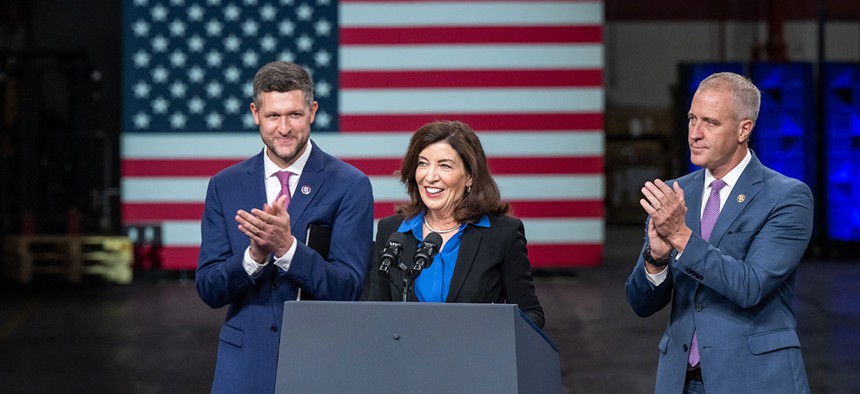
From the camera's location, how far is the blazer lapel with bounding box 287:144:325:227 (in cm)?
265

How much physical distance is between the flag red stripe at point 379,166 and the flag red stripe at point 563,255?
71 centimetres

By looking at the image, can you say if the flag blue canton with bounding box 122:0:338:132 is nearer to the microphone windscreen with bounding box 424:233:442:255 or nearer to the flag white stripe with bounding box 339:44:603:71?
the flag white stripe with bounding box 339:44:603:71

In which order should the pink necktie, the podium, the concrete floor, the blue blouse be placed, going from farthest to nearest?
the concrete floor, the pink necktie, the blue blouse, the podium

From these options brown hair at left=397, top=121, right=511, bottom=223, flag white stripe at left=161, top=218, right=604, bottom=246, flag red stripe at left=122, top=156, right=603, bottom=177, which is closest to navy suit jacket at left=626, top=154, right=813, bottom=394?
brown hair at left=397, top=121, right=511, bottom=223

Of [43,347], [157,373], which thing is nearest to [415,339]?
[157,373]

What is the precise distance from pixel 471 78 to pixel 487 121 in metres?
0.42

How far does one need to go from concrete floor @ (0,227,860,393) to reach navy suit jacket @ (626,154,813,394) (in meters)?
3.29

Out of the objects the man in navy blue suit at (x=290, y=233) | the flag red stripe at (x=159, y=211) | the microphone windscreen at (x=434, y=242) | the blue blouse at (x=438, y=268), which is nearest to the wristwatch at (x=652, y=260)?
the blue blouse at (x=438, y=268)

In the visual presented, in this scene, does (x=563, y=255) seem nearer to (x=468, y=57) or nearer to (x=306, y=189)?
(x=468, y=57)

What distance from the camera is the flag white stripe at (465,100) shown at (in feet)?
33.4

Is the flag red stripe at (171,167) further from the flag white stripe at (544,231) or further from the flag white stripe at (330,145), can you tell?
the flag white stripe at (544,231)

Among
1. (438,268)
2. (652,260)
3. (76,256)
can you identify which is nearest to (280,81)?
(438,268)

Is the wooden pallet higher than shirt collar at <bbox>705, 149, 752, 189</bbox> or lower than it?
lower

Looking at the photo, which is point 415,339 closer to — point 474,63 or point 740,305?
point 740,305
